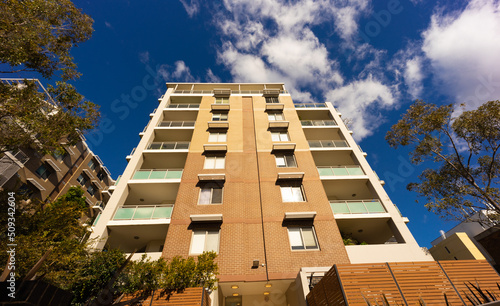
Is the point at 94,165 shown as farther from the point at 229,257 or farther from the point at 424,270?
the point at 424,270

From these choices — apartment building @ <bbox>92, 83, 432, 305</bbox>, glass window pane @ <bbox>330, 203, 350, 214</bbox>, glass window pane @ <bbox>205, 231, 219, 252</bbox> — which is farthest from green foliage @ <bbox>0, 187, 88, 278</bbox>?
glass window pane @ <bbox>330, 203, 350, 214</bbox>

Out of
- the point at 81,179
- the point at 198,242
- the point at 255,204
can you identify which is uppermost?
the point at 81,179

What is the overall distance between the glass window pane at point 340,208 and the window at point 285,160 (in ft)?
14.1

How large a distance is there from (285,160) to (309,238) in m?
6.60

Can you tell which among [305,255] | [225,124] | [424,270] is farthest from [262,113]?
[424,270]

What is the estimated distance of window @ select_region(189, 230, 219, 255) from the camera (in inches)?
468

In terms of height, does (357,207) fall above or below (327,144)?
below

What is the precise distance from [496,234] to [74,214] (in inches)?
1012

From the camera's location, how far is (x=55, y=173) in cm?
2523

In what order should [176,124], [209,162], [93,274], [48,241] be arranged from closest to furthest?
[93,274]
[48,241]
[209,162]
[176,124]

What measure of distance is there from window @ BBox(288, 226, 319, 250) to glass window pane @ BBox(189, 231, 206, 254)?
530cm

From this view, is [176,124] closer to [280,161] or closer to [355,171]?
[280,161]

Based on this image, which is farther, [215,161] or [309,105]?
[309,105]

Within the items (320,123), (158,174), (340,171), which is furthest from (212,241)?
(320,123)
